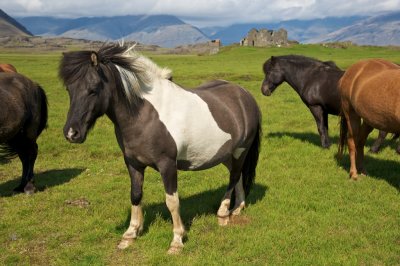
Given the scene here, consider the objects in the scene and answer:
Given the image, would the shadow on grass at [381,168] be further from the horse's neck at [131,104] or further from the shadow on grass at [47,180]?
the shadow on grass at [47,180]

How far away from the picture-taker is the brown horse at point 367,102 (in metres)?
6.85

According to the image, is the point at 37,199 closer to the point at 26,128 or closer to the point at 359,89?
the point at 26,128

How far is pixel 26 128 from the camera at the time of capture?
25.7ft

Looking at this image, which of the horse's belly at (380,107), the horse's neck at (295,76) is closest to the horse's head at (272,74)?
the horse's neck at (295,76)

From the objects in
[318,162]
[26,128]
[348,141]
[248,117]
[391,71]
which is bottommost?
[318,162]

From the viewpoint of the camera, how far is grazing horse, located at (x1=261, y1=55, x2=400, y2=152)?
10305 mm

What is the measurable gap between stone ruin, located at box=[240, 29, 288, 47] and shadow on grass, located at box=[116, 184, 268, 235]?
3530 inches

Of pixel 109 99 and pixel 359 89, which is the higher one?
pixel 109 99

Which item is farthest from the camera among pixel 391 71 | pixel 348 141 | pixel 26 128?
pixel 348 141

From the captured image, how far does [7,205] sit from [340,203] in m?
6.31

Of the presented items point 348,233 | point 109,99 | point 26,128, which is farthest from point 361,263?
point 26,128

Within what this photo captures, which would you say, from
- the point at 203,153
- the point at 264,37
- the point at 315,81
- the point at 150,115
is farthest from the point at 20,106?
→ the point at 264,37

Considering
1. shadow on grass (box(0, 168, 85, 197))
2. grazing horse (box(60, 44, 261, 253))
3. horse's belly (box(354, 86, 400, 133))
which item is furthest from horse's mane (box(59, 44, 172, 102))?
shadow on grass (box(0, 168, 85, 197))

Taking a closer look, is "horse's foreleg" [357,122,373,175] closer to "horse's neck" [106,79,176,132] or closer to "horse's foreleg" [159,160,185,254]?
"horse's foreleg" [159,160,185,254]
